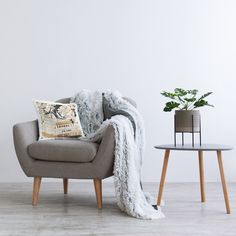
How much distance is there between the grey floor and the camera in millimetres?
2648

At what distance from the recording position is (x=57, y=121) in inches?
139

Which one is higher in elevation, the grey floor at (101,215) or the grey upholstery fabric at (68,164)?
the grey upholstery fabric at (68,164)

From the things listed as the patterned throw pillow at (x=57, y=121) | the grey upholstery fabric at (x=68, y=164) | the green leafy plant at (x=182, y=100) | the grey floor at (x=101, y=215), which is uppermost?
the green leafy plant at (x=182, y=100)

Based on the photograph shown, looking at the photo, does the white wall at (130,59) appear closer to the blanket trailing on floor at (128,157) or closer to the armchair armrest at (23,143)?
the blanket trailing on floor at (128,157)

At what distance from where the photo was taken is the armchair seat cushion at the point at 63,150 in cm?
314

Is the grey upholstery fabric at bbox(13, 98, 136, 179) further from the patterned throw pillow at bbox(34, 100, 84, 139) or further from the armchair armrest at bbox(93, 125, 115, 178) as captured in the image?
the patterned throw pillow at bbox(34, 100, 84, 139)

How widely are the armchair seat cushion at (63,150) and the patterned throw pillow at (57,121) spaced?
0.83ft

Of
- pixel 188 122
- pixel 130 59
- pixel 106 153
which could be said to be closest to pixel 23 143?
pixel 106 153

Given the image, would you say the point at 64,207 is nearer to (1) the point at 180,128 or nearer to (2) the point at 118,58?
(1) the point at 180,128

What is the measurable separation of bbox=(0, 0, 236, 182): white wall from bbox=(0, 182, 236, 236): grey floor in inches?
23.1

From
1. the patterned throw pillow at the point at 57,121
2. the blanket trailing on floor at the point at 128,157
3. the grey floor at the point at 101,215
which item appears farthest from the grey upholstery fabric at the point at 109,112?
the grey floor at the point at 101,215

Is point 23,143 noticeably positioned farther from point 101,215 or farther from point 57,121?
point 101,215

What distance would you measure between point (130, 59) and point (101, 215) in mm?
1773

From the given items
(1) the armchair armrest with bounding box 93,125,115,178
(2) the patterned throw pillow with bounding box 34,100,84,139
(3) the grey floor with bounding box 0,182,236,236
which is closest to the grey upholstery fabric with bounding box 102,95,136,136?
(2) the patterned throw pillow with bounding box 34,100,84,139
